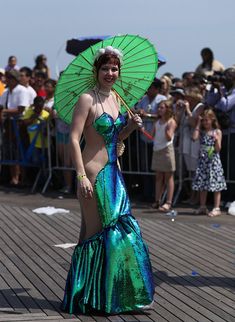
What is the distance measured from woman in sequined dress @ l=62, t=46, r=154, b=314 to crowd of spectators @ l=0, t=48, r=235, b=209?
3478 mm

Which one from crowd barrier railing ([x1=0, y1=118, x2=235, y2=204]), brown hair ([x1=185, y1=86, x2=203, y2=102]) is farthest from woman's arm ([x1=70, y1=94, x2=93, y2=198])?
brown hair ([x1=185, y1=86, x2=203, y2=102])

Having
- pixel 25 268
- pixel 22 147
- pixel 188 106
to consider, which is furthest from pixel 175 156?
pixel 25 268

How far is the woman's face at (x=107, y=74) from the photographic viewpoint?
612cm

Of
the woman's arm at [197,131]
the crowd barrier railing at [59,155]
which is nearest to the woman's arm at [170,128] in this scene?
the woman's arm at [197,131]

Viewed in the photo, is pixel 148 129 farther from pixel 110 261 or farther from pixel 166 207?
pixel 110 261

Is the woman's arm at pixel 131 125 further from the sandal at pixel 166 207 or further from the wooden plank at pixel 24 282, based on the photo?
the sandal at pixel 166 207

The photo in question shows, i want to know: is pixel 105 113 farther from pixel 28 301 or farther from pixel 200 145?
pixel 200 145

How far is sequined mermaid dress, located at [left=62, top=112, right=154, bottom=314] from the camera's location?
6012 mm

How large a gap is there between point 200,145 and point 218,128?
35 cm

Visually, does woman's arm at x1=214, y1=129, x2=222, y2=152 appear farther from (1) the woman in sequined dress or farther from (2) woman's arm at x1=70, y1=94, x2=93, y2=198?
(2) woman's arm at x1=70, y1=94, x2=93, y2=198

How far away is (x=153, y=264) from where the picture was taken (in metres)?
7.80

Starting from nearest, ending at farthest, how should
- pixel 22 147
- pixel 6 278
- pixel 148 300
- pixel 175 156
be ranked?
pixel 148 300 → pixel 6 278 → pixel 175 156 → pixel 22 147

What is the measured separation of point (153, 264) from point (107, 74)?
7.84 feet

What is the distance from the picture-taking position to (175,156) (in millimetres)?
11805
